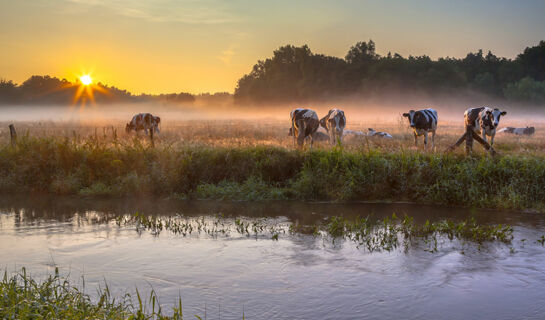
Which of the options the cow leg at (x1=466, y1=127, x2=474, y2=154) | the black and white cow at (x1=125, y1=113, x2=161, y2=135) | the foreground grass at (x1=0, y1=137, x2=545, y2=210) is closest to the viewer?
the foreground grass at (x1=0, y1=137, x2=545, y2=210)

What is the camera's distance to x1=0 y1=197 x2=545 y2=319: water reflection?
5641 mm

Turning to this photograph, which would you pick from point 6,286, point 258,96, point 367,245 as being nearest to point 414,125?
point 367,245

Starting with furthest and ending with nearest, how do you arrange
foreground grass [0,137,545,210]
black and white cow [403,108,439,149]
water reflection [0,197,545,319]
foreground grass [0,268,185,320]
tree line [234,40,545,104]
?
tree line [234,40,545,104], black and white cow [403,108,439,149], foreground grass [0,137,545,210], water reflection [0,197,545,319], foreground grass [0,268,185,320]

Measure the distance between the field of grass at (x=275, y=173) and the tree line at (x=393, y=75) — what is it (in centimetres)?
6138

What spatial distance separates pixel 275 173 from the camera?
1271cm

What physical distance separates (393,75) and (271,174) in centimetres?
6498

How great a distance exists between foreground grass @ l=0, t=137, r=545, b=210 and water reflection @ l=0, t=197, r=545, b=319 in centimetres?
115

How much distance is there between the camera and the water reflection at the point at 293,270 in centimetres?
564

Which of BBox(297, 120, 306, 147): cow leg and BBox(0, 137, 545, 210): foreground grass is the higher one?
BBox(297, 120, 306, 147): cow leg

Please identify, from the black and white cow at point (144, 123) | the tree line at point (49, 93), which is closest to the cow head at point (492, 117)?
the black and white cow at point (144, 123)

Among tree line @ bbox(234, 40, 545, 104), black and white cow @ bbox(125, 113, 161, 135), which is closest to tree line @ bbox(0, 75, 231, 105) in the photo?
tree line @ bbox(234, 40, 545, 104)

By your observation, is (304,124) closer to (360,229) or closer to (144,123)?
(144,123)

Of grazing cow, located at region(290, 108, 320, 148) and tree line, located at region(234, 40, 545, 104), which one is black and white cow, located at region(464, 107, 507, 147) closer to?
grazing cow, located at region(290, 108, 320, 148)

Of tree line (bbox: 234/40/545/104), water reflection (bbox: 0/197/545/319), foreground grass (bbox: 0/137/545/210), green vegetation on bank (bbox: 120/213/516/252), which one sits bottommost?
water reflection (bbox: 0/197/545/319)
